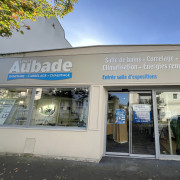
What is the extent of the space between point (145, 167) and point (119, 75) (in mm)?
3246

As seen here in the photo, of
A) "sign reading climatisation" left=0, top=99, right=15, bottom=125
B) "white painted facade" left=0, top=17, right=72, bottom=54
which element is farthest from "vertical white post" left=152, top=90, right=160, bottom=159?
"white painted facade" left=0, top=17, right=72, bottom=54

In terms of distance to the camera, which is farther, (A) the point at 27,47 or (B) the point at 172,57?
(A) the point at 27,47

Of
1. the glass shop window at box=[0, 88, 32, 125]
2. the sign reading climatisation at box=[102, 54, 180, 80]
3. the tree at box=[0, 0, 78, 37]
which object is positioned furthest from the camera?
the glass shop window at box=[0, 88, 32, 125]

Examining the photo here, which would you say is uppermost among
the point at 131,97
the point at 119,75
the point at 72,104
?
the point at 119,75

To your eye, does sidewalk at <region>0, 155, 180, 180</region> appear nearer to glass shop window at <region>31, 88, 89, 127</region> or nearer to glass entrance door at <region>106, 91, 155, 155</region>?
glass entrance door at <region>106, 91, 155, 155</region>

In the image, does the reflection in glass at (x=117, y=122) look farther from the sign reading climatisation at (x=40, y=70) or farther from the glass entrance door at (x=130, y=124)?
the sign reading climatisation at (x=40, y=70)

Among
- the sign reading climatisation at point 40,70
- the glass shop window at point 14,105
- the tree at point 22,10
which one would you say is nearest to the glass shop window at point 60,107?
the glass shop window at point 14,105

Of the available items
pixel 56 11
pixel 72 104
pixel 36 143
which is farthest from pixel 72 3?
pixel 36 143

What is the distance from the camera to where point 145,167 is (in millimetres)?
3971

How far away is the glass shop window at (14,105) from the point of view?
567cm

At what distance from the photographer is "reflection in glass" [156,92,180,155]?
4898 millimetres

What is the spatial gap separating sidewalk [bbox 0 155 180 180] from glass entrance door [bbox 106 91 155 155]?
22.2 inches

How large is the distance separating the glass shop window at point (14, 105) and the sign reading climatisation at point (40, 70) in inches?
26.9

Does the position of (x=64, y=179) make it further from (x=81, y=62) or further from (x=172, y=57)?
(x=172, y=57)
